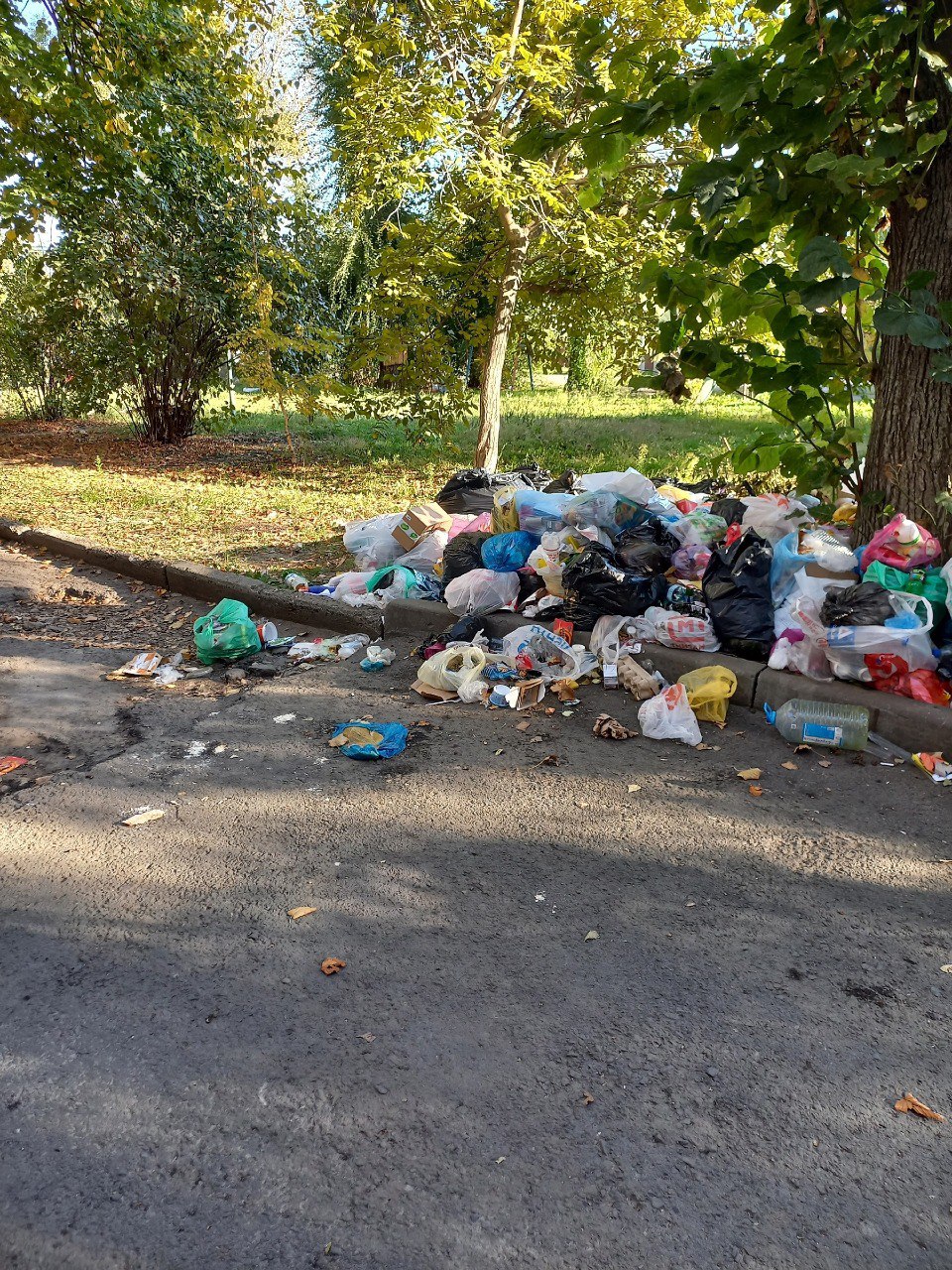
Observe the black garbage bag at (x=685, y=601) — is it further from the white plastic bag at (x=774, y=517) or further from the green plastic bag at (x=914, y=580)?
the green plastic bag at (x=914, y=580)

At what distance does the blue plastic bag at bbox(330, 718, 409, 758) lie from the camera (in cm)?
368

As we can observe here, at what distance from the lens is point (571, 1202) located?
1.71m

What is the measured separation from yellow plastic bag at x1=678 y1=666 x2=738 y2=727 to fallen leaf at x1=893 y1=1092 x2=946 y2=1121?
82.9 inches

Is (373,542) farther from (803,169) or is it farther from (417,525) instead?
(803,169)

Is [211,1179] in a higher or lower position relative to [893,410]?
lower

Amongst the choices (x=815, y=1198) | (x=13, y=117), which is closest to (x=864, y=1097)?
(x=815, y=1198)

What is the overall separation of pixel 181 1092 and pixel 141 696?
2.76 m

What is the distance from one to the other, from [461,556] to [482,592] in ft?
1.38

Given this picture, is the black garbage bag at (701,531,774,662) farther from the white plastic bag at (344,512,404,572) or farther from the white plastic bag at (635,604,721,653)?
the white plastic bag at (344,512,404,572)

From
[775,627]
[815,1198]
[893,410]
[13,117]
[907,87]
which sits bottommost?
[815,1198]

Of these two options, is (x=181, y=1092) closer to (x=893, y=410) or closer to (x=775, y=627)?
(x=775, y=627)

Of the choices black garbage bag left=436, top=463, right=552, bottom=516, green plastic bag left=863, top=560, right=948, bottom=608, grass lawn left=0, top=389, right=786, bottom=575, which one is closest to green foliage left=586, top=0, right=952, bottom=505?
green plastic bag left=863, top=560, right=948, bottom=608

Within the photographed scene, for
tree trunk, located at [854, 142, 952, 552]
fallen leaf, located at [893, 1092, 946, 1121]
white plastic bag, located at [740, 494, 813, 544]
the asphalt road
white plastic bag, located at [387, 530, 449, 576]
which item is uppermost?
tree trunk, located at [854, 142, 952, 552]

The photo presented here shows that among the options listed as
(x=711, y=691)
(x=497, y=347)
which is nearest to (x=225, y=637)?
(x=711, y=691)
